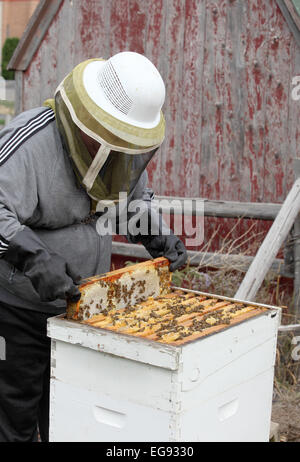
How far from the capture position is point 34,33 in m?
6.21

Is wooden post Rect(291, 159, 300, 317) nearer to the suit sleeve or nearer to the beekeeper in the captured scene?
the beekeeper

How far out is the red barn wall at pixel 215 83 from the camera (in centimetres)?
491

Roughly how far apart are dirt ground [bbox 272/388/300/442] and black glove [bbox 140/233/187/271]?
1.50 meters

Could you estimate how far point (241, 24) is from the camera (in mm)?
5023

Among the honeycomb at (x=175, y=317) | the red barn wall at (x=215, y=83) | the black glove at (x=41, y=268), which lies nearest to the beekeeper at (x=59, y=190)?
the black glove at (x=41, y=268)

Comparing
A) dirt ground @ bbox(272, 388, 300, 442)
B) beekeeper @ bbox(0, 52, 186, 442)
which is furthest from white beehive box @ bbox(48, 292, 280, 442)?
dirt ground @ bbox(272, 388, 300, 442)

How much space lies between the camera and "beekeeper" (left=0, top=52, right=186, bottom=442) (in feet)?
7.41

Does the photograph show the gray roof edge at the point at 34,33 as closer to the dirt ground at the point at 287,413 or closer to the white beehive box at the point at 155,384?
the dirt ground at the point at 287,413

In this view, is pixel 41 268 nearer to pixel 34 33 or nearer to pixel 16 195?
pixel 16 195

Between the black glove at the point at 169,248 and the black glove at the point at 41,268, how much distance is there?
72 centimetres

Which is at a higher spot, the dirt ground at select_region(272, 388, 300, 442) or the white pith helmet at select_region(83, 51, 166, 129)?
the white pith helmet at select_region(83, 51, 166, 129)

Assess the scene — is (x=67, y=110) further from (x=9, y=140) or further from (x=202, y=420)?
(x=202, y=420)

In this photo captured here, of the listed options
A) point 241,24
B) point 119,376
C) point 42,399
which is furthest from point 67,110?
point 241,24

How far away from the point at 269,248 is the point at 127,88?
86.7 inches
